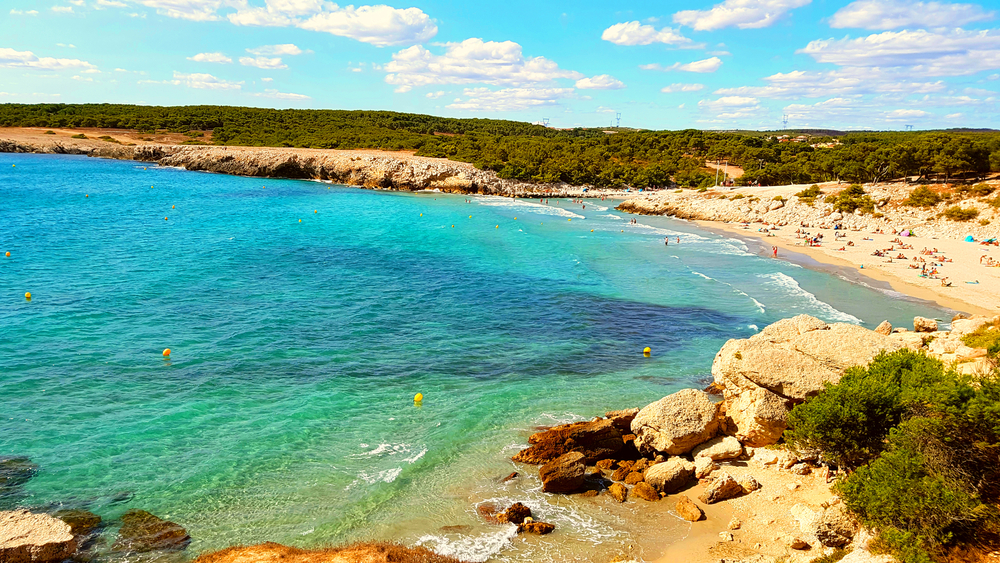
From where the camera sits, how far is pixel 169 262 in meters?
35.9

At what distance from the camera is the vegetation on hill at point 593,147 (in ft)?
229

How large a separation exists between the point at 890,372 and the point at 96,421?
21879mm

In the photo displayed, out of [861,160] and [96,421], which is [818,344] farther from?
[861,160]

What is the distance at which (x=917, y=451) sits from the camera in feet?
34.7

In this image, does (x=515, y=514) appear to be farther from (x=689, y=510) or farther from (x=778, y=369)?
(x=778, y=369)

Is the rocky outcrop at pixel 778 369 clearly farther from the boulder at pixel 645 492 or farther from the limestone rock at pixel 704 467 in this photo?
the boulder at pixel 645 492

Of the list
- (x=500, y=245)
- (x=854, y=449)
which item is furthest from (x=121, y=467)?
(x=500, y=245)

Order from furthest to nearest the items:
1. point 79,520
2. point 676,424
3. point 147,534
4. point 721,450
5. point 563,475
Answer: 1. point 676,424
2. point 721,450
3. point 563,475
4. point 79,520
5. point 147,534

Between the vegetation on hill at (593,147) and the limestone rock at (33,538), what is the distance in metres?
82.0

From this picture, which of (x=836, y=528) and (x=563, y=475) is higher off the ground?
Result: (x=836, y=528)

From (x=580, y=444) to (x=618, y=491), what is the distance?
78.9 inches

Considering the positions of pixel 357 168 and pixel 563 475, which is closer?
pixel 563 475

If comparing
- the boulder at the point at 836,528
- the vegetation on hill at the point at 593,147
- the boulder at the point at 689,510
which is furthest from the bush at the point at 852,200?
the boulder at the point at 836,528

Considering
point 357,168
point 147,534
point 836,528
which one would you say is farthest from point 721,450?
point 357,168
